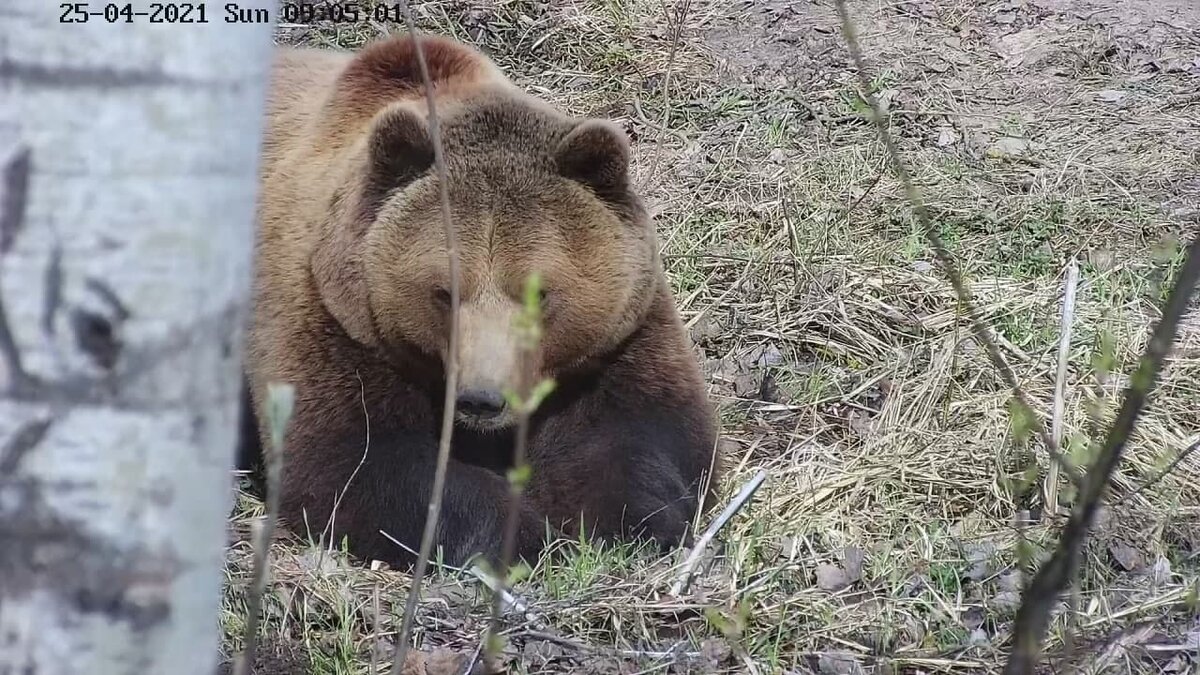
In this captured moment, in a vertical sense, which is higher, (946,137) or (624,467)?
(946,137)

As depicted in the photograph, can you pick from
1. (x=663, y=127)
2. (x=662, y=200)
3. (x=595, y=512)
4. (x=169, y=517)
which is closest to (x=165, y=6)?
(x=169, y=517)

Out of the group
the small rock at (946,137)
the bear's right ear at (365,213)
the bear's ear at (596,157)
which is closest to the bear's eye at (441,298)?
the bear's right ear at (365,213)

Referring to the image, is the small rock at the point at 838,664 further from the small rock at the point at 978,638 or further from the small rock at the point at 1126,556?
the small rock at the point at 1126,556

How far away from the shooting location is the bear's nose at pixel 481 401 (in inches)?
143

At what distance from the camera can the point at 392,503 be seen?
405cm

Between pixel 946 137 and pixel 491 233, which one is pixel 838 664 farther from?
pixel 946 137

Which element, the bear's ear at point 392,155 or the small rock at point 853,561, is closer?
the small rock at point 853,561

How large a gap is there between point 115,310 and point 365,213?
111 inches

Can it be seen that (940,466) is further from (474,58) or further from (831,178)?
(831,178)

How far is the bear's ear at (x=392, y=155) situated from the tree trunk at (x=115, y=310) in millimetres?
2563

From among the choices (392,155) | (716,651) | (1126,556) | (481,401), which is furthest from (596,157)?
(1126,556)

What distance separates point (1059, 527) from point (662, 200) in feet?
11.7

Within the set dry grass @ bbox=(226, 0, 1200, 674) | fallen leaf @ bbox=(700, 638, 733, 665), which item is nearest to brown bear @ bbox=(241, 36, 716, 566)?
dry grass @ bbox=(226, 0, 1200, 674)

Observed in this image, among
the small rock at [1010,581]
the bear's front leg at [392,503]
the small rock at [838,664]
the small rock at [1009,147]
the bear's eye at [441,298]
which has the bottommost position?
the bear's front leg at [392,503]
